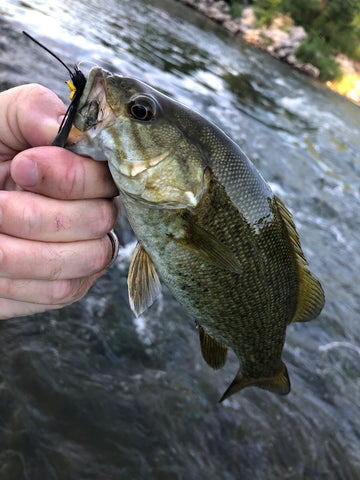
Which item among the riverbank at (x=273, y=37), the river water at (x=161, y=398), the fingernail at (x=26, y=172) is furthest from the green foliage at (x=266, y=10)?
the fingernail at (x=26, y=172)

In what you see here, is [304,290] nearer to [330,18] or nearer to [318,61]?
[318,61]

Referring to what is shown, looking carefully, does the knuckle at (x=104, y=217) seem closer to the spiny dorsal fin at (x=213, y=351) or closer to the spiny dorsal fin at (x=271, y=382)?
the spiny dorsal fin at (x=213, y=351)

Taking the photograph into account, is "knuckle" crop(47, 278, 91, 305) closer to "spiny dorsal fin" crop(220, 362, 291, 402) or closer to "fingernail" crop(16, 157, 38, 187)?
"fingernail" crop(16, 157, 38, 187)

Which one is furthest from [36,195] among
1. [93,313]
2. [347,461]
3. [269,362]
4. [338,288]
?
[338,288]

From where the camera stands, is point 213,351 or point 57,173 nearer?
point 57,173

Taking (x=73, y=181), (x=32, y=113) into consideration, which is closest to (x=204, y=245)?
(x=73, y=181)

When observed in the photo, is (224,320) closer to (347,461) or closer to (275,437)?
(275,437)
